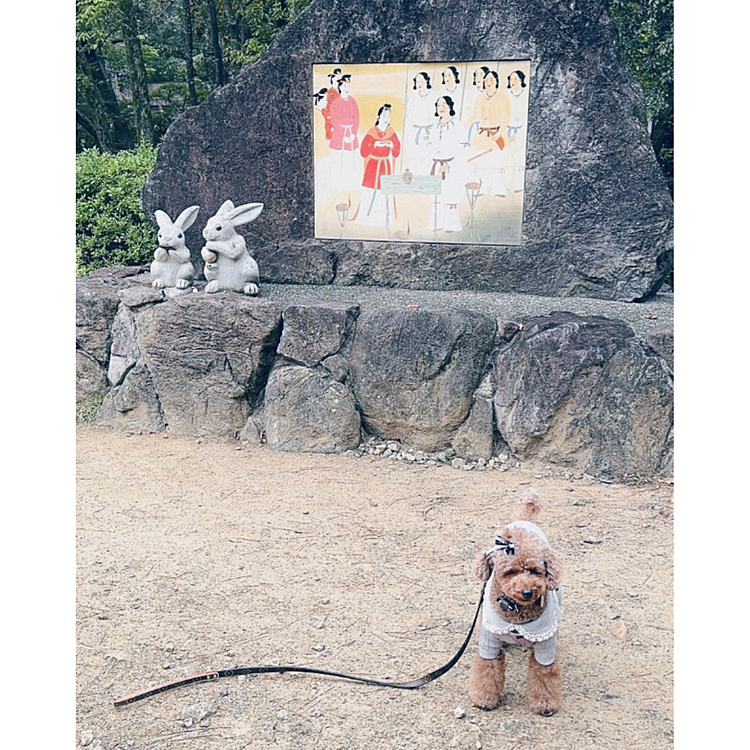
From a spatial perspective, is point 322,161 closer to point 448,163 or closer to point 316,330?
point 448,163

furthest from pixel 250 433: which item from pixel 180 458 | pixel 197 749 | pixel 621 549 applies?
pixel 197 749

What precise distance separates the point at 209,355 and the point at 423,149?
81.1 inches

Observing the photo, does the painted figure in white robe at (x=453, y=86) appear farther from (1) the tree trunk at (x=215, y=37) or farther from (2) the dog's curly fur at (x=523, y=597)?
(1) the tree trunk at (x=215, y=37)

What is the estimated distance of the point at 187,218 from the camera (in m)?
5.97

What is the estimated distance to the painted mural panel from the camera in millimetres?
5711

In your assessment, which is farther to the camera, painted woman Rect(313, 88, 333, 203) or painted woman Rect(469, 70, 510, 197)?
painted woman Rect(313, 88, 333, 203)

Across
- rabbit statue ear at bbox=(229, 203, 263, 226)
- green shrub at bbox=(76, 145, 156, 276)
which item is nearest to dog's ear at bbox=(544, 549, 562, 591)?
rabbit statue ear at bbox=(229, 203, 263, 226)

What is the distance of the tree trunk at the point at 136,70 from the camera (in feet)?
34.4

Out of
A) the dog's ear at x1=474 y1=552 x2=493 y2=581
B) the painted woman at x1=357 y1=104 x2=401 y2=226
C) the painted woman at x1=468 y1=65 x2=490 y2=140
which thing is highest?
the painted woman at x1=468 y1=65 x2=490 y2=140

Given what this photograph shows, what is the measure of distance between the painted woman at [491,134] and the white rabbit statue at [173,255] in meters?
2.02

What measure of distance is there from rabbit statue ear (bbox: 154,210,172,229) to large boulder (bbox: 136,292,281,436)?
0.59 metres

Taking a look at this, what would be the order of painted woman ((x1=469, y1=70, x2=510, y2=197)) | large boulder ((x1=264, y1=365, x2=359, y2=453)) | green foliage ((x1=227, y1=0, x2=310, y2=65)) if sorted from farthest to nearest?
green foliage ((x1=227, y1=0, x2=310, y2=65)) < painted woman ((x1=469, y1=70, x2=510, y2=197)) < large boulder ((x1=264, y1=365, x2=359, y2=453))

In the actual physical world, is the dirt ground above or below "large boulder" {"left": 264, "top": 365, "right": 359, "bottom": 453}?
below

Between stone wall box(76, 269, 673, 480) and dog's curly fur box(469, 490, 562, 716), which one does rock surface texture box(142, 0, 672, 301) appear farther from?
dog's curly fur box(469, 490, 562, 716)
